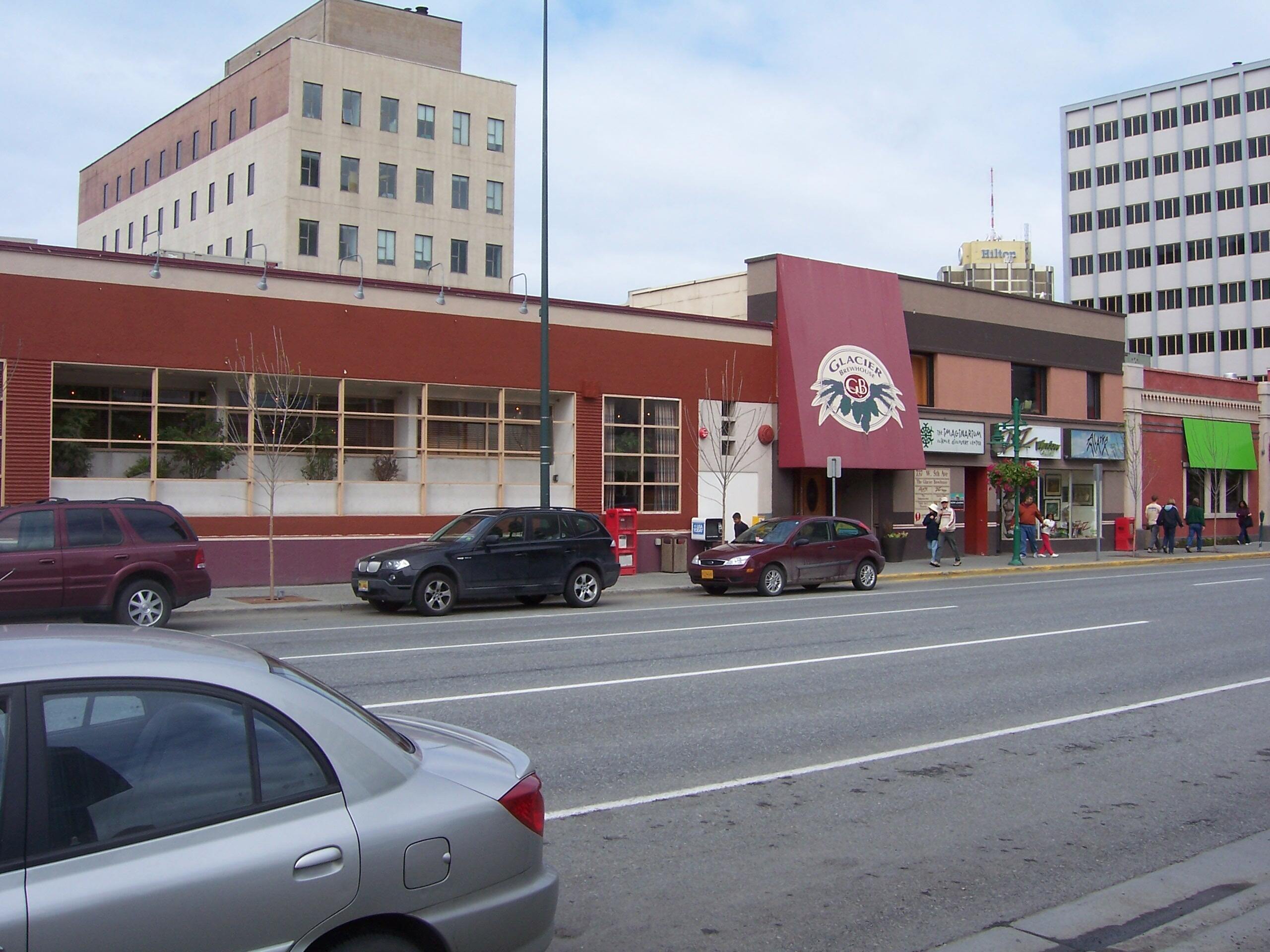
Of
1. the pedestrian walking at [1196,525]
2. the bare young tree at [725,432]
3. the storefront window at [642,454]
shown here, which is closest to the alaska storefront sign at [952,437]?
the bare young tree at [725,432]

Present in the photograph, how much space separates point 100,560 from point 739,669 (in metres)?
8.37

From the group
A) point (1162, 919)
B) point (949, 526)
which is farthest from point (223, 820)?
point (949, 526)

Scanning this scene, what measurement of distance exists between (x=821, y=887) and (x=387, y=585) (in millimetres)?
13079

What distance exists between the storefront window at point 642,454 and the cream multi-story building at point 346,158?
27.7 meters

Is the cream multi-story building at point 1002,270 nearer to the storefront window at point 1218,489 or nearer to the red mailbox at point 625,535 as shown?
the storefront window at point 1218,489

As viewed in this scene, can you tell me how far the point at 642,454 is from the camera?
89.3 feet

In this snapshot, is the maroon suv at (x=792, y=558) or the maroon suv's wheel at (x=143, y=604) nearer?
the maroon suv's wheel at (x=143, y=604)

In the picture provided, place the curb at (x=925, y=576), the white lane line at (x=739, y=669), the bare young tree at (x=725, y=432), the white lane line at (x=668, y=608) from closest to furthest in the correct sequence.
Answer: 1. the white lane line at (x=739, y=669)
2. the white lane line at (x=668, y=608)
3. the curb at (x=925, y=576)
4. the bare young tree at (x=725, y=432)

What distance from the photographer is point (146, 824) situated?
3354 mm

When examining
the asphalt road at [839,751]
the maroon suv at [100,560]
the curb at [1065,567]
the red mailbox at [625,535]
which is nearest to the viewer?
the asphalt road at [839,751]

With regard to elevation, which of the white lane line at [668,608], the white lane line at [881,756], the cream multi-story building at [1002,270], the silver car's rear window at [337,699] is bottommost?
the white lane line at [881,756]

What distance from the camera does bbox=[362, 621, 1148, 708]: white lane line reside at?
10.3m

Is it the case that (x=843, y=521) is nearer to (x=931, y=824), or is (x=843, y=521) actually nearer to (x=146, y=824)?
(x=931, y=824)

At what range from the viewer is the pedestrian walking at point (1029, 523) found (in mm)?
34094
